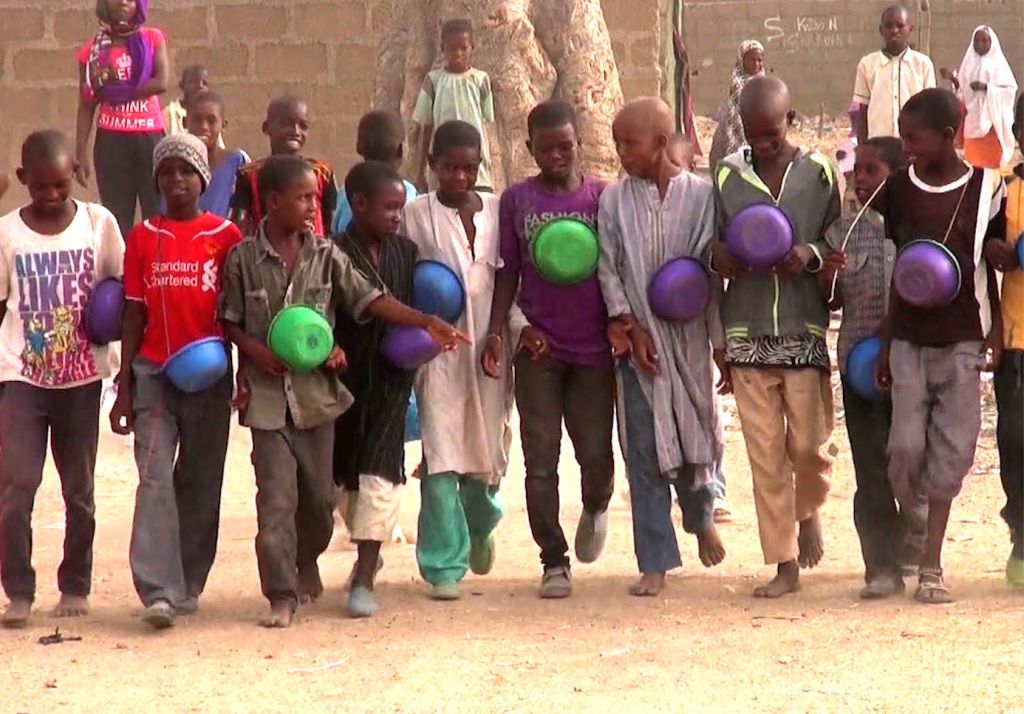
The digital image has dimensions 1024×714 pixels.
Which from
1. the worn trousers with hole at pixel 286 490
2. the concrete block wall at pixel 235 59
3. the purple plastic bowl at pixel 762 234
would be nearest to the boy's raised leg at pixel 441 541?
the worn trousers with hole at pixel 286 490

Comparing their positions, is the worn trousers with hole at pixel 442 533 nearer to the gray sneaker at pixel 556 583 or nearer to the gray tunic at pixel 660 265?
the gray sneaker at pixel 556 583

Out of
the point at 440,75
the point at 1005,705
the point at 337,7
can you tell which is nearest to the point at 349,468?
the point at 1005,705

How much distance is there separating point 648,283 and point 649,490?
65 centimetres

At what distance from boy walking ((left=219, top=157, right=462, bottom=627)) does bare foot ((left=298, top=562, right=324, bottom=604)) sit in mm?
227

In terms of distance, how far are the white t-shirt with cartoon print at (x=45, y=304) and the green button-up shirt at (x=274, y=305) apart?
46 cm

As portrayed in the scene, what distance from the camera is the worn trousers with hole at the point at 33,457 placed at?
587 centimetres

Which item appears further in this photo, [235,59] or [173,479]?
[235,59]

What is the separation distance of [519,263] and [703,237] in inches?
22.9

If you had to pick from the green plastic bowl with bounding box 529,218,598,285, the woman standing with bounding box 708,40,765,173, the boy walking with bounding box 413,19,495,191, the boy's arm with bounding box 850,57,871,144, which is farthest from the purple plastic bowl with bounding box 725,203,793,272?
the boy's arm with bounding box 850,57,871,144

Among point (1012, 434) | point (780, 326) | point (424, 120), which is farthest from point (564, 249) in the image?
point (424, 120)

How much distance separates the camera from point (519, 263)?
6137mm

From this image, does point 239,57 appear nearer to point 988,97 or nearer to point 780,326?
point 780,326

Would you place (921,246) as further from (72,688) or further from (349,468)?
(72,688)

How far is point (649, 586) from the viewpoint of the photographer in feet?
20.2
